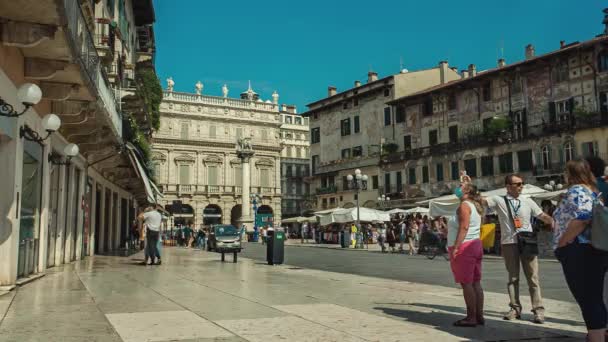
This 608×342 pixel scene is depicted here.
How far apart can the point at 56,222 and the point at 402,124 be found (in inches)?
1495

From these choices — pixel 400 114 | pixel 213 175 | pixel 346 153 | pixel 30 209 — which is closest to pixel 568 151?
pixel 400 114

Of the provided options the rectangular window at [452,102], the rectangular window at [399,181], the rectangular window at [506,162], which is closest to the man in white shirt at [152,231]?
the rectangular window at [506,162]

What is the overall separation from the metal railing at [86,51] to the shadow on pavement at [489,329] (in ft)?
21.9

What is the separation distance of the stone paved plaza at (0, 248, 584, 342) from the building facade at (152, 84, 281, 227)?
201ft

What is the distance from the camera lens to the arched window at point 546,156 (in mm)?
36522

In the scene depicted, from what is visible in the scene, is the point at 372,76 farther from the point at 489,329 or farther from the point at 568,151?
the point at 489,329

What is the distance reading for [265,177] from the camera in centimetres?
7981

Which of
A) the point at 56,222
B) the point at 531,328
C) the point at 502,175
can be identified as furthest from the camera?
the point at 502,175

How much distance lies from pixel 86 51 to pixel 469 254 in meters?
9.13

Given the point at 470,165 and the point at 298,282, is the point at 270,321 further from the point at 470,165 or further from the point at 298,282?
the point at 470,165

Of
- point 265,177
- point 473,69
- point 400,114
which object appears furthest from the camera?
point 265,177

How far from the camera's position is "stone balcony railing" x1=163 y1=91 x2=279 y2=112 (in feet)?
237

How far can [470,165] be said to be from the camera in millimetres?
42125

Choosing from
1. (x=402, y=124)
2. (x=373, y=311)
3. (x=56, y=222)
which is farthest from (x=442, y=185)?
(x=373, y=311)
